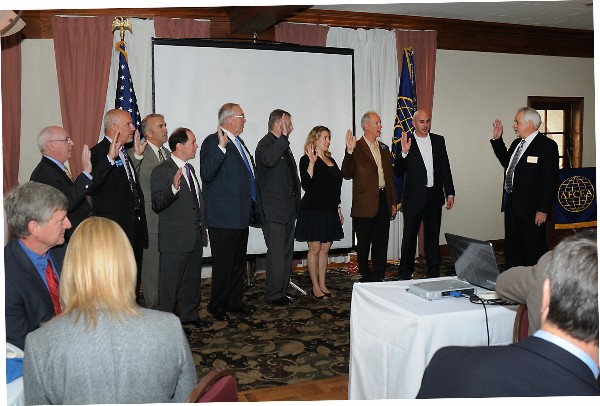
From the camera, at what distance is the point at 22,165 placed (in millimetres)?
6191

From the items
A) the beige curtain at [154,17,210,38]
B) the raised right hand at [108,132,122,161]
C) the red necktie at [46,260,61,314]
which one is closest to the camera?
the red necktie at [46,260,61,314]

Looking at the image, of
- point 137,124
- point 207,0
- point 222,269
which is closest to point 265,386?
point 222,269

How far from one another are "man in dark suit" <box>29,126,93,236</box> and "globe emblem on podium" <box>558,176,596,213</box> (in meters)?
5.21

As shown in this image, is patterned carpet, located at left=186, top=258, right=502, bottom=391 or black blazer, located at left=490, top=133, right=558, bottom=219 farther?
black blazer, located at left=490, top=133, right=558, bottom=219

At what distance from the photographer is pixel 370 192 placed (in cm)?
578

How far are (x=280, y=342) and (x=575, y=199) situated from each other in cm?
428

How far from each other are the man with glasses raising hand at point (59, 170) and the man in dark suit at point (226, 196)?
112cm

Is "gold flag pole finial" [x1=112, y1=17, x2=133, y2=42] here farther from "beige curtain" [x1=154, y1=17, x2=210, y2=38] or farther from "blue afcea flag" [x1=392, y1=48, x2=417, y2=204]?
"blue afcea flag" [x1=392, y1=48, x2=417, y2=204]

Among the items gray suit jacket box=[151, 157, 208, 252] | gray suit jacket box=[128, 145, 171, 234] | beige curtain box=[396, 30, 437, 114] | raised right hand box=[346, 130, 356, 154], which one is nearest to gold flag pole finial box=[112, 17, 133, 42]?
gray suit jacket box=[128, 145, 171, 234]

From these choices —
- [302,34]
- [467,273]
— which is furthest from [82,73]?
[467,273]

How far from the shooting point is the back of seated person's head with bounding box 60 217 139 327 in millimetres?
1780

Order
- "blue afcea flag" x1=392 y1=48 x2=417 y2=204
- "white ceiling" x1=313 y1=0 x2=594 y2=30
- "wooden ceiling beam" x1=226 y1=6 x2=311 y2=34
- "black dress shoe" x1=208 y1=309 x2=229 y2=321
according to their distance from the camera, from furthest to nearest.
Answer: "blue afcea flag" x1=392 y1=48 x2=417 y2=204, "white ceiling" x1=313 y1=0 x2=594 y2=30, "wooden ceiling beam" x1=226 y1=6 x2=311 y2=34, "black dress shoe" x1=208 y1=309 x2=229 y2=321

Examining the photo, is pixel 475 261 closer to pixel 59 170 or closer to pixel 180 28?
pixel 59 170

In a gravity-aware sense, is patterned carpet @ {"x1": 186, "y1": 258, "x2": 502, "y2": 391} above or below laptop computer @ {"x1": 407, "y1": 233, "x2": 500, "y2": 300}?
below
